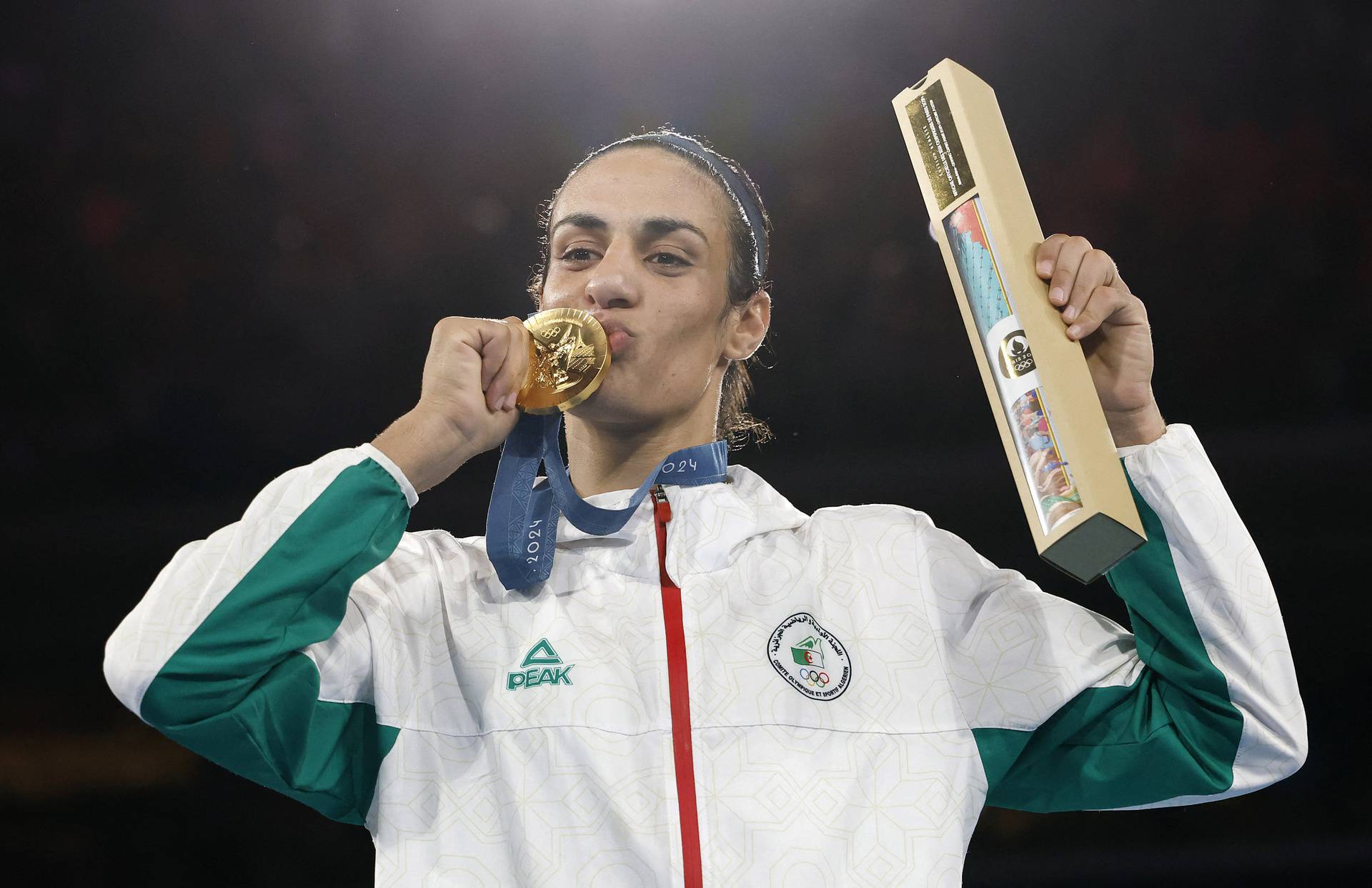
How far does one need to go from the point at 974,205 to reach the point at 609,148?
85 cm

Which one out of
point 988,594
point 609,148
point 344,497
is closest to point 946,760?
point 988,594

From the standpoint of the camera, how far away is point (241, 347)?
325cm

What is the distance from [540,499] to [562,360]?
22cm

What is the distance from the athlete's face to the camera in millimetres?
1929

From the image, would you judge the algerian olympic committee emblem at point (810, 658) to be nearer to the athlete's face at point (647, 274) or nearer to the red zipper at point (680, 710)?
the red zipper at point (680, 710)

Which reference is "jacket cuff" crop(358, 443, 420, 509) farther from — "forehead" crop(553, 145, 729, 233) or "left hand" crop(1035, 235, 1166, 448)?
"left hand" crop(1035, 235, 1166, 448)

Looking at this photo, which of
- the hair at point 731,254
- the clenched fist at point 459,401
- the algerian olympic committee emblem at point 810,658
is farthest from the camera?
the hair at point 731,254

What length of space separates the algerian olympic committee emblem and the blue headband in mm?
760

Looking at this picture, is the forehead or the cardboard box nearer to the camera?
the cardboard box

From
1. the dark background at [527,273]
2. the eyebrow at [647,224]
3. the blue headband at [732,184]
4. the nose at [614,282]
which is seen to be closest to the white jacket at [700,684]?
the nose at [614,282]

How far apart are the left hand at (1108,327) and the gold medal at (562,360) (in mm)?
642

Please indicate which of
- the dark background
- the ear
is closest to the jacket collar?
the ear

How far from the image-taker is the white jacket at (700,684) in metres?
1.52

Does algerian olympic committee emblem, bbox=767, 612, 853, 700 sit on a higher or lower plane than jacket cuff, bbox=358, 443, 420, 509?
lower
